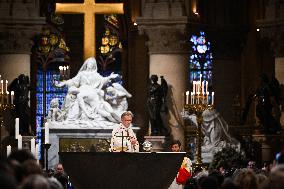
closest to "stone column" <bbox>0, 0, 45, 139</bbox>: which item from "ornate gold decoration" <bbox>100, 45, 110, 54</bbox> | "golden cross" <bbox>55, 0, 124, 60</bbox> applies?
"golden cross" <bbox>55, 0, 124, 60</bbox>

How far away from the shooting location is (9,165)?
9.69 metres

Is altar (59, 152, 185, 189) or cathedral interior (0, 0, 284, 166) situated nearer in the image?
altar (59, 152, 185, 189)

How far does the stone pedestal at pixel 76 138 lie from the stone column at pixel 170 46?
3266 mm

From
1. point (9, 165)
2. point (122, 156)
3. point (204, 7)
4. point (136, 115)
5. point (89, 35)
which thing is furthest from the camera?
point (204, 7)

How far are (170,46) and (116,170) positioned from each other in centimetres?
1631

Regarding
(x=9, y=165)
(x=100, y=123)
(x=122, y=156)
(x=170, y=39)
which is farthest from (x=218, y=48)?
(x=9, y=165)

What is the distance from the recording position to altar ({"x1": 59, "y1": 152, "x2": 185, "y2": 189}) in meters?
15.4

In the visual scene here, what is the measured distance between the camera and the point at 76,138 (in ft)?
93.9

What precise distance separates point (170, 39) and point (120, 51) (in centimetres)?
1288

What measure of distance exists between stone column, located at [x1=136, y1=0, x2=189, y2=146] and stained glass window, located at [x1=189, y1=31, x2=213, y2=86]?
7950 millimetres

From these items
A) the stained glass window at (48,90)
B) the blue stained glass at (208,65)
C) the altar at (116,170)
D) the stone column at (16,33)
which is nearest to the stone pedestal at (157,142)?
the stone column at (16,33)

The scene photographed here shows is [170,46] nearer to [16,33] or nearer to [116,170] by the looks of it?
[16,33]

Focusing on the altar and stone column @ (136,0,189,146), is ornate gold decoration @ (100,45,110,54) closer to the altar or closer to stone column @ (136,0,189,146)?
stone column @ (136,0,189,146)

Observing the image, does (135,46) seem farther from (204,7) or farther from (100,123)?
(100,123)
